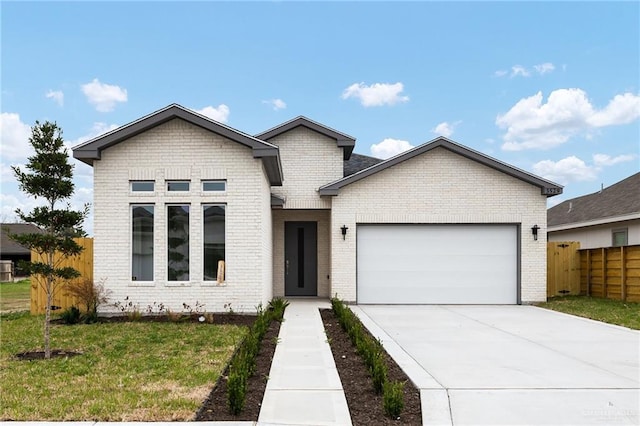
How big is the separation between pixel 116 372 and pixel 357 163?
557 inches

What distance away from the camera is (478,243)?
16172mm

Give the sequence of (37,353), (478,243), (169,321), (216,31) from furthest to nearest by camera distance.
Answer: (478,243) < (216,31) < (169,321) < (37,353)

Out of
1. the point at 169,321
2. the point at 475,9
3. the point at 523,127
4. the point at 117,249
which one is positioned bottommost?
the point at 169,321

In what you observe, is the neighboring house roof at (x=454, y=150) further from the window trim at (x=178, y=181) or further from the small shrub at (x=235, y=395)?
the small shrub at (x=235, y=395)

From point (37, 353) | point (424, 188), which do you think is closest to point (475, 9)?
point (424, 188)

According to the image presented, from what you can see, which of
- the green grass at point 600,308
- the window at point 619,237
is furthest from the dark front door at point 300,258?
the window at point 619,237

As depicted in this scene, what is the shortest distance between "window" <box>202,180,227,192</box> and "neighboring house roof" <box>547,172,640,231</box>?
48.8 ft

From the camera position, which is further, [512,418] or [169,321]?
[169,321]

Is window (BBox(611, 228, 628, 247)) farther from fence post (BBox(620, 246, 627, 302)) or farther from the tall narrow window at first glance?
the tall narrow window

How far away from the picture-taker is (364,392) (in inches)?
244

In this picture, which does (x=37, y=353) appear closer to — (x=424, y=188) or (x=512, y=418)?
(x=512, y=418)

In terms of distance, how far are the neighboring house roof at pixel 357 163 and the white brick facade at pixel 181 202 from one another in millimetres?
Result: 6751

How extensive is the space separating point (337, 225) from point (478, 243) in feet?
14.3

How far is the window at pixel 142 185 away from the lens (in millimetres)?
12656
